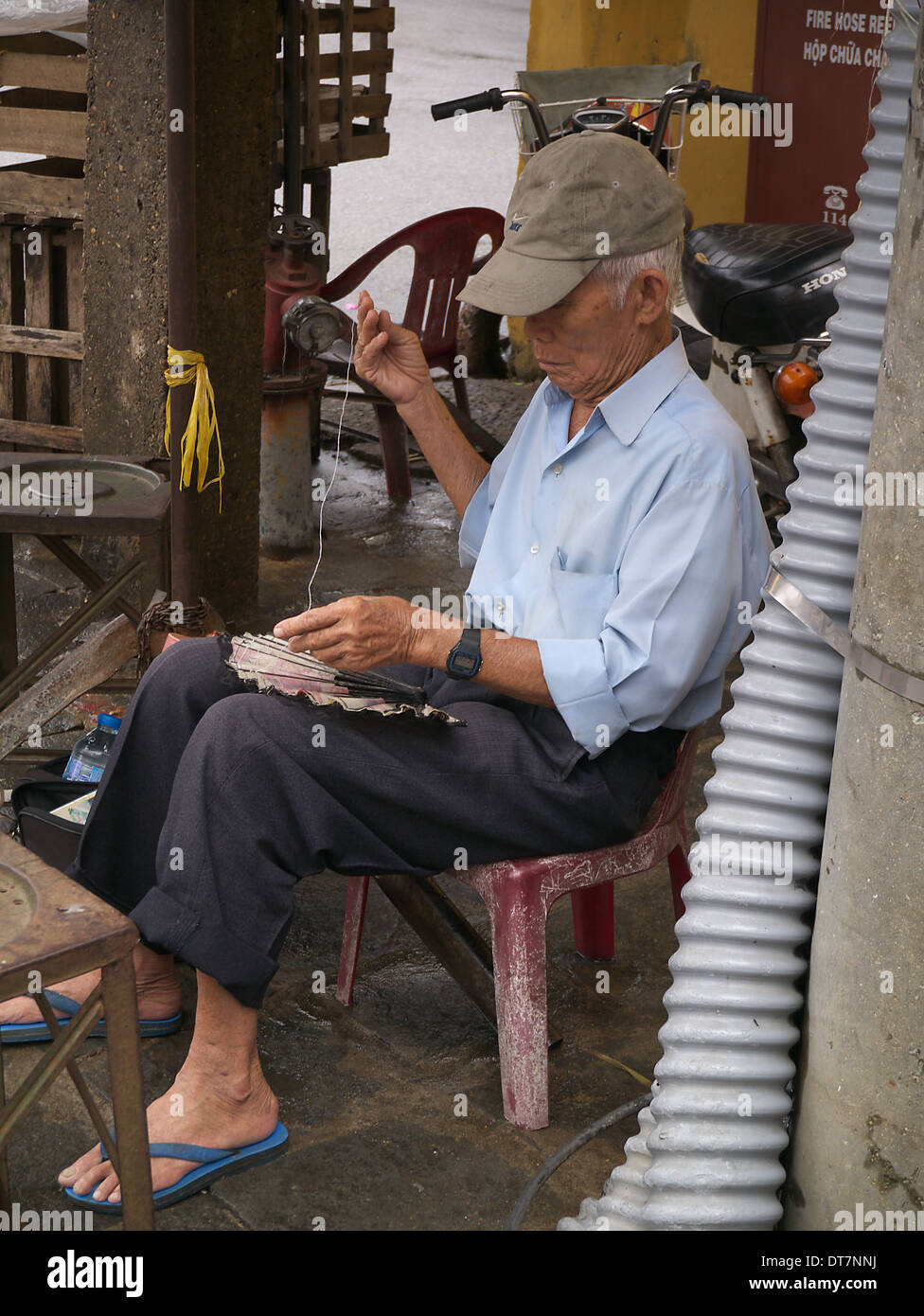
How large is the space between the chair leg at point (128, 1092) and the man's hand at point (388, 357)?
128cm

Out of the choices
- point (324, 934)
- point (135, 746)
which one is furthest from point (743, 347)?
point (135, 746)

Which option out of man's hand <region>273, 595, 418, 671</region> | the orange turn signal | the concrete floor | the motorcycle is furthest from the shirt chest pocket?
the orange turn signal

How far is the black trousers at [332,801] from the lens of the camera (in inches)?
88.9

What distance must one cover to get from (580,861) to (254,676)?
61 centimetres

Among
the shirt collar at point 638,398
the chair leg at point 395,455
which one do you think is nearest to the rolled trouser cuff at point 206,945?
the shirt collar at point 638,398

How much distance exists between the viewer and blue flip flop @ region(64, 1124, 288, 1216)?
7.47 feet

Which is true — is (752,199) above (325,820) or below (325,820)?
above

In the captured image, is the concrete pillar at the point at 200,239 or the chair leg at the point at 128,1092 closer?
the chair leg at the point at 128,1092

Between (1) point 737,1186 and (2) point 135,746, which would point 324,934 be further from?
(1) point 737,1186

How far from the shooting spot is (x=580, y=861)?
243 centimetres

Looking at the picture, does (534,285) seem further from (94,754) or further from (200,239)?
(200,239)

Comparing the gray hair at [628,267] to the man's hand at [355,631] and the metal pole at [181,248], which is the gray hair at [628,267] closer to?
the man's hand at [355,631]

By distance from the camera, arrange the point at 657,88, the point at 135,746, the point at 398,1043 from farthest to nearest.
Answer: the point at 657,88 → the point at 398,1043 → the point at 135,746

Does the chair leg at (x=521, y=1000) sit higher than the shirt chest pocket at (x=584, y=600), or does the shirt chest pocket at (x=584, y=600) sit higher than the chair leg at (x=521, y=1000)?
the shirt chest pocket at (x=584, y=600)
